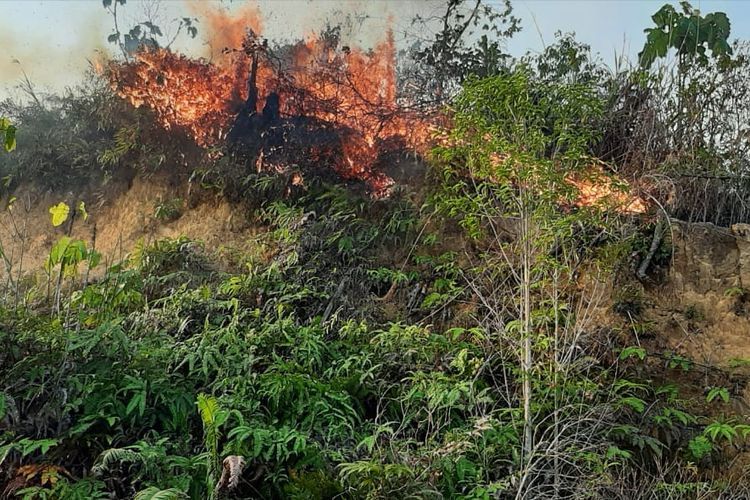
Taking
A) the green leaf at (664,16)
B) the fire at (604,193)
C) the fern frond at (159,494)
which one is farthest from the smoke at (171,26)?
the fern frond at (159,494)

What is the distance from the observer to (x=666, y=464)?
4480 mm

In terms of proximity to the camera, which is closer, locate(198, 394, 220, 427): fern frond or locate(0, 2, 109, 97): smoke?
locate(198, 394, 220, 427): fern frond

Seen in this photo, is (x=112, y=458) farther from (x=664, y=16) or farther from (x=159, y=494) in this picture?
(x=664, y=16)

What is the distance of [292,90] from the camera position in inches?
331

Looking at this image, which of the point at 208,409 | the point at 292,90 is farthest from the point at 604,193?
the point at 292,90

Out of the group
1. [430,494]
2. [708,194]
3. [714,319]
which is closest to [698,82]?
[708,194]

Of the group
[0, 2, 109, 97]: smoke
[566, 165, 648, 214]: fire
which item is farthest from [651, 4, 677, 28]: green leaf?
[0, 2, 109, 97]: smoke

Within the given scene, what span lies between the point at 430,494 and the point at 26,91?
31.9 feet

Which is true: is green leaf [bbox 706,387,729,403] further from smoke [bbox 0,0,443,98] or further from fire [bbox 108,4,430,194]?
smoke [bbox 0,0,443,98]

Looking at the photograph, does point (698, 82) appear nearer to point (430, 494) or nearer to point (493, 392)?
point (493, 392)

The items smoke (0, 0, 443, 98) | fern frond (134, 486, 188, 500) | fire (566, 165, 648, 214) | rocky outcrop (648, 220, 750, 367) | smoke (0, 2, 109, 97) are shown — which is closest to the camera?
fern frond (134, 486, 188, 500)

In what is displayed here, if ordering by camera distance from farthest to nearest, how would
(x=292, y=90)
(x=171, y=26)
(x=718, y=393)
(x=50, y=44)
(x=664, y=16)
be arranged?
(x=50, y=44)
(x=171, y=26)
(x=292, y=90)
(x=664, y=16)
(x=718, y=393)

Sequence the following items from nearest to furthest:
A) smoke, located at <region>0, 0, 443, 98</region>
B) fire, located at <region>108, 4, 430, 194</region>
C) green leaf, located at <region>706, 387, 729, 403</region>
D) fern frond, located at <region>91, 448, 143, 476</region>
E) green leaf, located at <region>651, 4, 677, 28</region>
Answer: fern frond, located at <region>91, 448, 143, 476</region>
green leaf, located at <region>706, 387, 729, 403</region>
green leaf, located at <region>651, 4, 677, 28</region>
fire, located at <region>108, 4, 430, 194</region>
smoke, located at <region>0, 0, 443, 98</region>

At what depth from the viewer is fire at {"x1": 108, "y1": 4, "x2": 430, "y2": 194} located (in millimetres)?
8094
